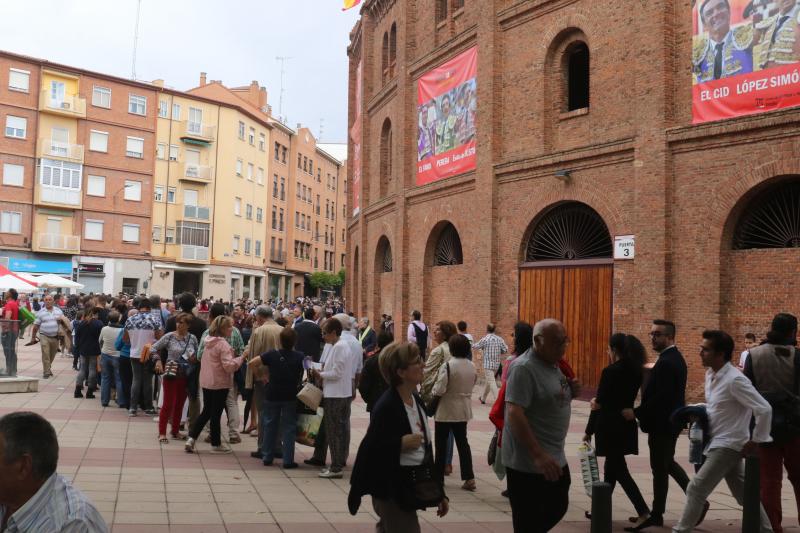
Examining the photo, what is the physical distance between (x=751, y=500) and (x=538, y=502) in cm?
161

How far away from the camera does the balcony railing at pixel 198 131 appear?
57.2 meters

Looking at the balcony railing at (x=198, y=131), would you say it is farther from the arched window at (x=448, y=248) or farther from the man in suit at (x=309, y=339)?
the man in suit at (x=309, y=339)

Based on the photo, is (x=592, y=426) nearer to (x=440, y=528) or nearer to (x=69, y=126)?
(x=440, y=528)

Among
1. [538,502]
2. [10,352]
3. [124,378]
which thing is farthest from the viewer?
[10,352]

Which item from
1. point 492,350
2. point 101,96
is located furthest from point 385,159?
point 101,96

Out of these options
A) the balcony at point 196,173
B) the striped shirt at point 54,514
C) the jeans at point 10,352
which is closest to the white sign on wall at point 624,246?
the jeans at point 10,352

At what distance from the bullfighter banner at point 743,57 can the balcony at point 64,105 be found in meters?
44.4

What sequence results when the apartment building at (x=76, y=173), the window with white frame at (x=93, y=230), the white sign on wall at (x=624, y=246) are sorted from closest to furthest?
the white sign on wall at (x=624, y=246) < the apartment building at (x=76, y=173) < the window with white frame at (x=93, y=230)

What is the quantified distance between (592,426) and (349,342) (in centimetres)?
315

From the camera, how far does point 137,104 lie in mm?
54969

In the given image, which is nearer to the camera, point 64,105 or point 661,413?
point 661,413

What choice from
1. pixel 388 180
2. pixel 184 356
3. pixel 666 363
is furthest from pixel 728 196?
pixel 388 180

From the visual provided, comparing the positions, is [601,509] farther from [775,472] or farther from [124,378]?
[124,378]

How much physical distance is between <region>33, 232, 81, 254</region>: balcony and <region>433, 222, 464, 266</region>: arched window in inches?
1373
